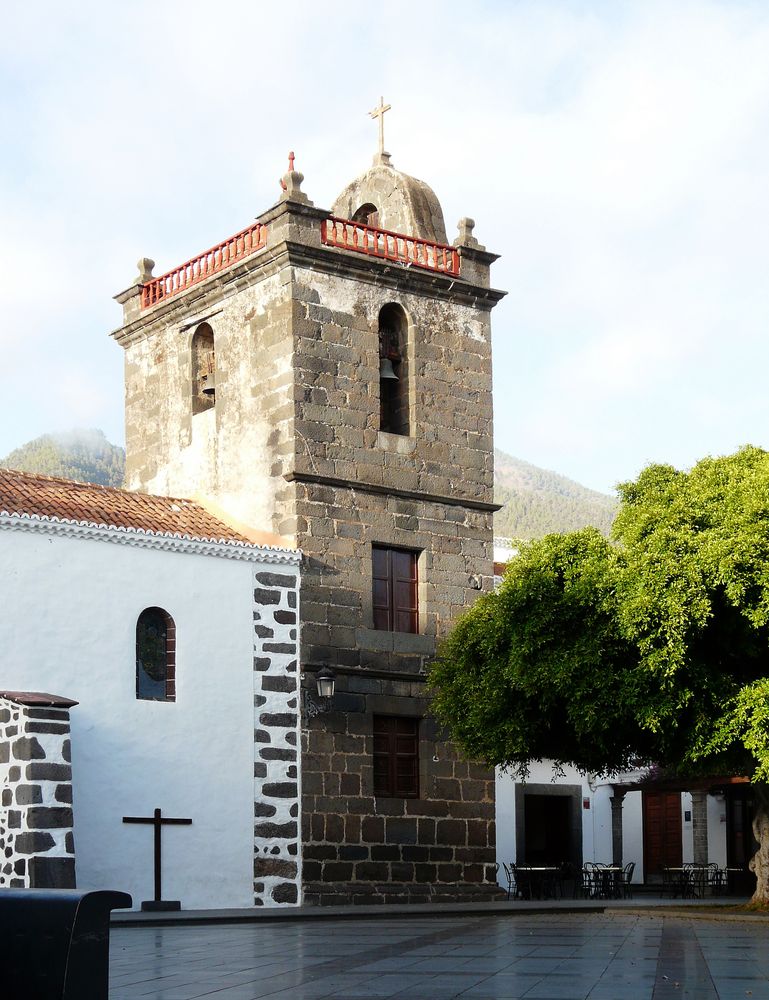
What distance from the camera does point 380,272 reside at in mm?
21266

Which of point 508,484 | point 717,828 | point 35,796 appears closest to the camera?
point 35,796

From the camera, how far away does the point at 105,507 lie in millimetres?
19234

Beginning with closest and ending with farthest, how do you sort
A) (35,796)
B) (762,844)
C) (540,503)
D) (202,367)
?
(35,796)
(762,844)
(202,367)
(540,503)

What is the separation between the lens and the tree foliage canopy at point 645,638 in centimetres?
1634

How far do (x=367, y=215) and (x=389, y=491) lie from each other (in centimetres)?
474

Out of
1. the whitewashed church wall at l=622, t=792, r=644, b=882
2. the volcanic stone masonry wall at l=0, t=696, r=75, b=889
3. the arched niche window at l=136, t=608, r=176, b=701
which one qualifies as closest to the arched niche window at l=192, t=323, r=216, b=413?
the arched niche window at l=136, t=608, r=176, b=701

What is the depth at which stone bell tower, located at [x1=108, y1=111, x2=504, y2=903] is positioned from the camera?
1997cm

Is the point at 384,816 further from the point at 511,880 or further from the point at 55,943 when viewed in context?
the point at 55,943

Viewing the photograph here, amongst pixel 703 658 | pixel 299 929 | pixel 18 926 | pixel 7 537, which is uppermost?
pixel 7 537

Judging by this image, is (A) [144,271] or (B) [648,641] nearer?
(B) [648,641]

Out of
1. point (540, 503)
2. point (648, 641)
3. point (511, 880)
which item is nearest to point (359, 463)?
point (648, 641)

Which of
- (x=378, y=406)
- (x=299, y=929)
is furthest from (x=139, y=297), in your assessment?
(x=299, y=929)

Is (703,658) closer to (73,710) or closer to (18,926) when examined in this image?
(73,710)

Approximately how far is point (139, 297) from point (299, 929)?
1108 cm
